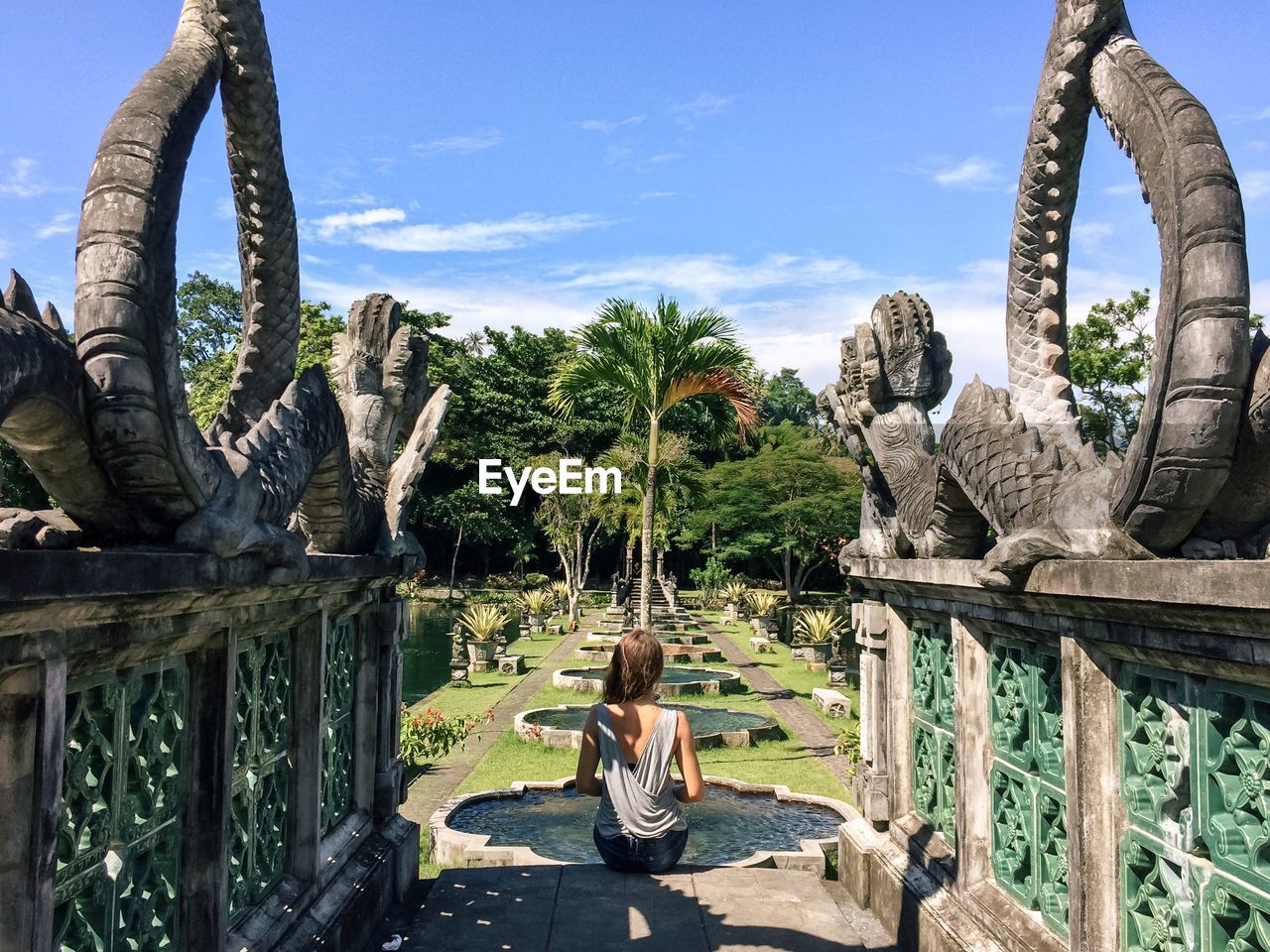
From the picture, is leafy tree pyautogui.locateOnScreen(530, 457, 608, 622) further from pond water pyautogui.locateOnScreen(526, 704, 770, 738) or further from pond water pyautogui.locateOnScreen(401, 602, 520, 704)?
pond water pyautogui.locateOnScreen(526, 704, 770, 738)

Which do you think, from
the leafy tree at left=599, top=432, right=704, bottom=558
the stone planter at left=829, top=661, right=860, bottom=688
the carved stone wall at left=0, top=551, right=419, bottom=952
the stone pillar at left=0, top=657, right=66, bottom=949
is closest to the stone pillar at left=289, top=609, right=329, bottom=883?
the carved stone wall at left=0, top=551, right=419, bottom=952

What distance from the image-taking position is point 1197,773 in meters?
2.73

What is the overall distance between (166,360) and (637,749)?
8.42 feet

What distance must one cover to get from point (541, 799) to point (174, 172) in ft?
26.7

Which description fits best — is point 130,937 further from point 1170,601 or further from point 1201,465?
point 1201,465

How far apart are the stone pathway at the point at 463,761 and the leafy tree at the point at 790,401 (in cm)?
4929

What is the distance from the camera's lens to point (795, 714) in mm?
15445

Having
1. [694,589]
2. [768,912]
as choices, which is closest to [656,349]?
[768,912]

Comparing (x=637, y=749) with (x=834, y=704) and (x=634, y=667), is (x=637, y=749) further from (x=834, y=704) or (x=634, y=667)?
(x=834, y=704)

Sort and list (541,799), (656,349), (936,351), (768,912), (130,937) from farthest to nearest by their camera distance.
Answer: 1. (656,349)
2. (541,799)
3. (936,351)
4. (768,912)
5. (130,937)

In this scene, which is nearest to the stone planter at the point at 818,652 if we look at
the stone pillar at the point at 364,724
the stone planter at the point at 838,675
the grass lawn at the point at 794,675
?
the grass lawn at the point at 794,675

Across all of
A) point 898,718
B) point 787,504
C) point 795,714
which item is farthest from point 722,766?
point 787,504

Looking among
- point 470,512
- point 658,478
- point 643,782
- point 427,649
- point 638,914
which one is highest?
point 658,478

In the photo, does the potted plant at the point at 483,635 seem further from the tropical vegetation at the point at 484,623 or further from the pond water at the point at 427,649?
the pond water at the point at 427,649
